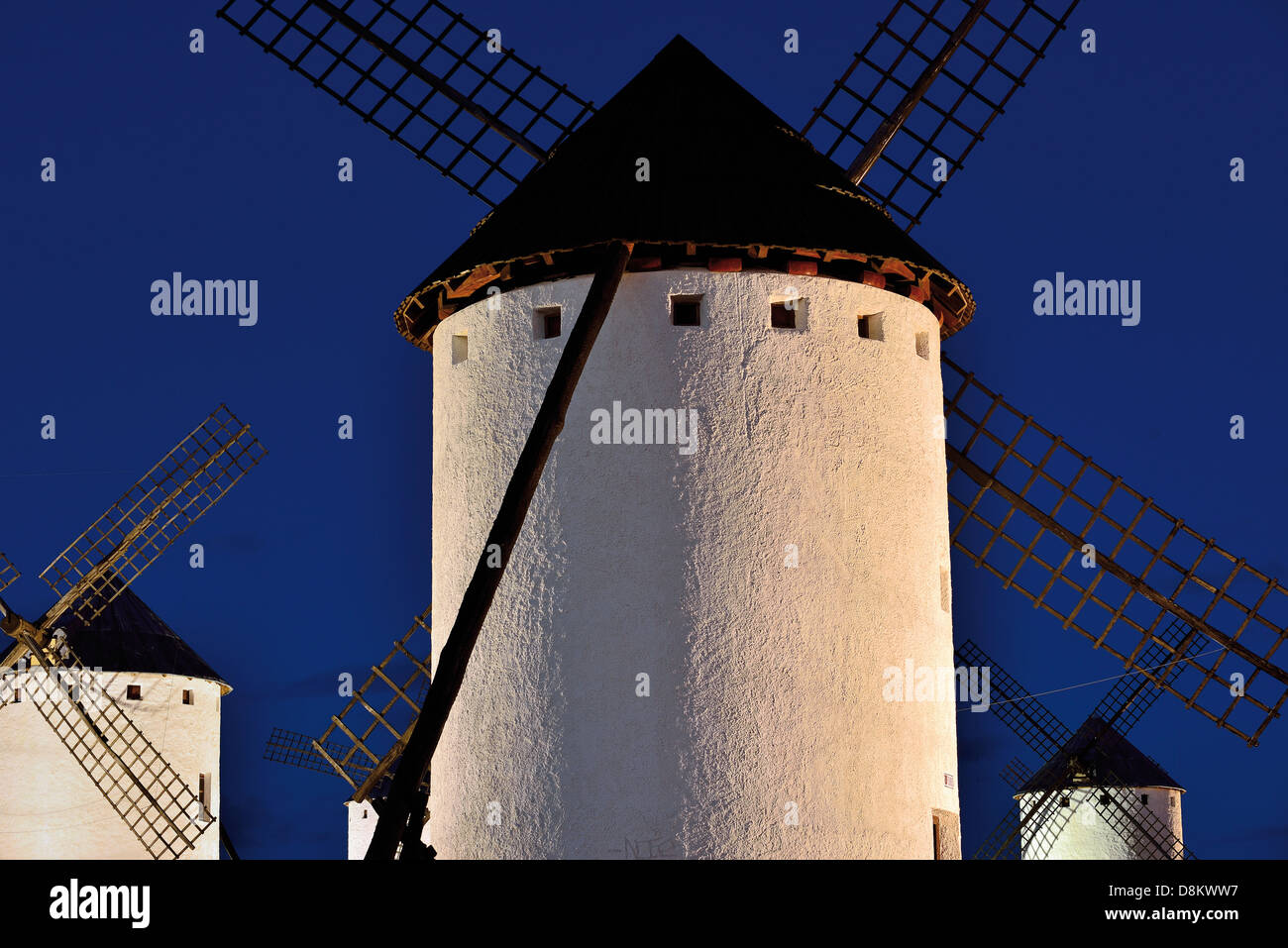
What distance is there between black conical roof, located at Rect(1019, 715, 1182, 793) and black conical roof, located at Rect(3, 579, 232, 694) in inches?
564

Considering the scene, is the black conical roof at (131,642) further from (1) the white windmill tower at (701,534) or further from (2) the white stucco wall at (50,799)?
(1) the white windmill tower at (701,534)

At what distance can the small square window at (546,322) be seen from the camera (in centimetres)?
1135

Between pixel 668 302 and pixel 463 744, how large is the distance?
3.43 meters

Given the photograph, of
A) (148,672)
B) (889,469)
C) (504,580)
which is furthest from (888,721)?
(148,672)

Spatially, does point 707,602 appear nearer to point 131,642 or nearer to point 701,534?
point 701,534

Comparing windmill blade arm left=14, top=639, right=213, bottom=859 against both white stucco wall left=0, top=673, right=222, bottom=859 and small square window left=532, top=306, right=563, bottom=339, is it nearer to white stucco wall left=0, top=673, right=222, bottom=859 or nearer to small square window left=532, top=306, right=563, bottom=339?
white stucco wall left=0, top=673, right=222, bottom=859

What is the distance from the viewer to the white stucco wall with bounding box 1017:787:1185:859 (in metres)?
27.4
